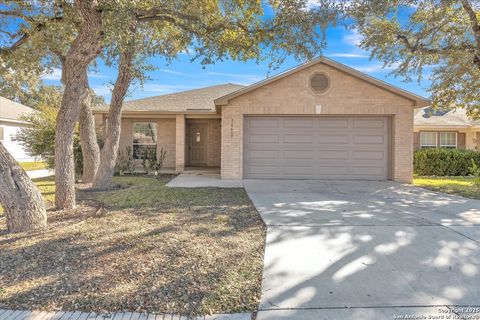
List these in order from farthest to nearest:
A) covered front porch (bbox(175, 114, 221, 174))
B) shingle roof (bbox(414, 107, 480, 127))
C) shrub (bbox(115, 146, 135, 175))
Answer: shingle roof (bbox(414, 107, 480, 127))
covered front porch (bbox(175, 114, 221, 174))
shrub (bbox(115, 146, 135, 175))

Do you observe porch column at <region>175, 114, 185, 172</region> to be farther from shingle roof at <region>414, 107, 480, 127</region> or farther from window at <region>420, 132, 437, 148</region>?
window at <region>420, 132, 437, 148</region>

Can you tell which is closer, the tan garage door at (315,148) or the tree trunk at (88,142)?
the tree trunk at (88,142)

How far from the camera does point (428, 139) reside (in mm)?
19953

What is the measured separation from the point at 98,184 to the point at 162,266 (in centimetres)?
717

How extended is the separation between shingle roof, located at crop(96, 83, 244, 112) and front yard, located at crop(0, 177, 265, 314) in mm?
8878

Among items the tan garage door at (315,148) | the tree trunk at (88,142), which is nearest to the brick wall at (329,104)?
the tan garage door at (315,148)

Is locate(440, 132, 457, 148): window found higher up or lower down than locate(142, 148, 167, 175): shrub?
higher up

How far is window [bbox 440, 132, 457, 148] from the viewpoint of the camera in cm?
2011

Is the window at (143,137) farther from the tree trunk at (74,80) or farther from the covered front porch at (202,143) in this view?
the tree trunk at (74,80)

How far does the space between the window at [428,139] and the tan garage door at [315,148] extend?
30.9 feet

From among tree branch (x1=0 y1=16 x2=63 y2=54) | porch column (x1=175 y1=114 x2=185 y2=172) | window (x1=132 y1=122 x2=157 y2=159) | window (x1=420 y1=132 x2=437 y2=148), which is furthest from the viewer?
window (x1=420 y1=132 x2=437 y2=148)

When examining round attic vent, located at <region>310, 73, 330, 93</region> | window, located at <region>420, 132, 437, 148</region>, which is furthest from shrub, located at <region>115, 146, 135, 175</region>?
window, located at <region>420, 132, 437, 148</region>

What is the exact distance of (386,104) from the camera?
12.0m

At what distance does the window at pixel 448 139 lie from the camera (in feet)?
66.0
